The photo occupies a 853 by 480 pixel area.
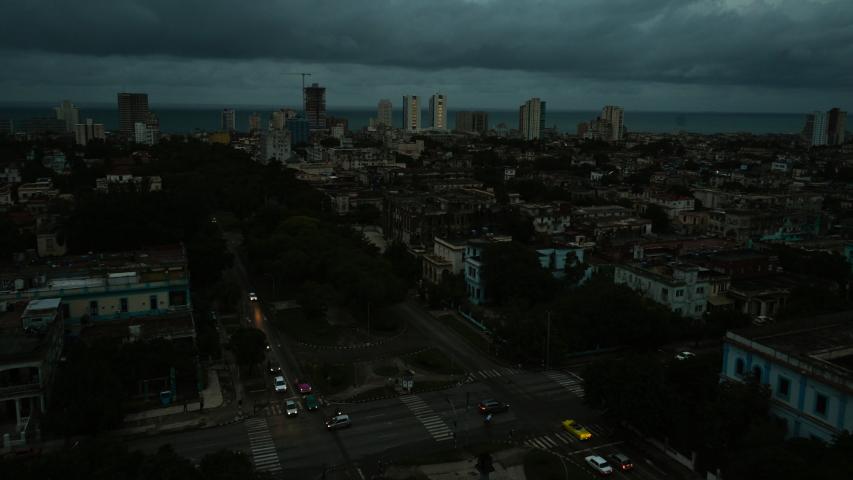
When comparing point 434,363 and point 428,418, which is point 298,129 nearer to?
point 434,363

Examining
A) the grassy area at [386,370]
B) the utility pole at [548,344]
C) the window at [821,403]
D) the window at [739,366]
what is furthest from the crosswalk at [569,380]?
the window at [821,403]

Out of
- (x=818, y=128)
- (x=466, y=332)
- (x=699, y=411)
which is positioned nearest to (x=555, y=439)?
(x=699, y=411)

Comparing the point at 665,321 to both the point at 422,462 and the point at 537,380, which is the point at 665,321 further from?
the point at 422,462


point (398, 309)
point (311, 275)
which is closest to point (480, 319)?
point (398, 309)

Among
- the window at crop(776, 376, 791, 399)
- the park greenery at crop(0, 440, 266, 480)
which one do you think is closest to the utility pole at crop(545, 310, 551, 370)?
the window at crop(776, 376, 791, 399)

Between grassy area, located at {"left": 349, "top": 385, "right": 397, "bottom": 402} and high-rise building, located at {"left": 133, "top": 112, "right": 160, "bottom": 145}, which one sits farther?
high-rise building, located at {"left": 133, "top": 112, "right": 160, "bottom": 145}

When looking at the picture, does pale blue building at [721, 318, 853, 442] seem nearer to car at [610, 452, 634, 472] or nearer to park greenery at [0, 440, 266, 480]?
car at [610, 452, 634, 472]

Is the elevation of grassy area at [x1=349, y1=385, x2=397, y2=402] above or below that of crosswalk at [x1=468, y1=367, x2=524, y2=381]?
below
